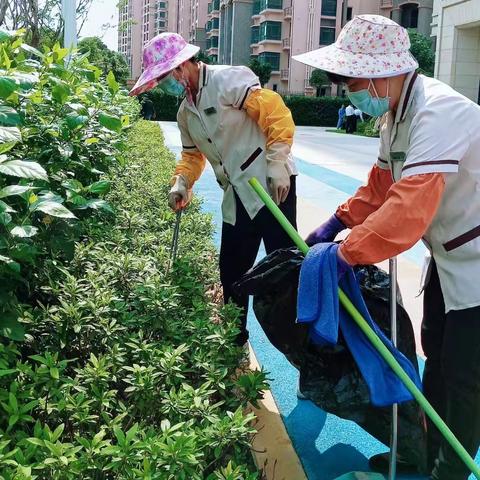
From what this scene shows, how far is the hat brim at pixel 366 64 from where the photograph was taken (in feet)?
7.20

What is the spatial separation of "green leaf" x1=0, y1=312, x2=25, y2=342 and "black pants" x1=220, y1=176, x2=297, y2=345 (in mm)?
1491

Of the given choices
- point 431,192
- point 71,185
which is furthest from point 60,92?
point 431,192

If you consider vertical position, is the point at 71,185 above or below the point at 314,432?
above

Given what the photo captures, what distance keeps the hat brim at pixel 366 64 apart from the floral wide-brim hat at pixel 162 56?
1.02 metres

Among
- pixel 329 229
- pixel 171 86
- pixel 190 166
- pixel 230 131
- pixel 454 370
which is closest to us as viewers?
pixel 454 370

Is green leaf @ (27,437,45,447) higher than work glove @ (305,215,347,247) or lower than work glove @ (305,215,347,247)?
lower

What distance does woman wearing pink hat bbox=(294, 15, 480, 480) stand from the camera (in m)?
2.07

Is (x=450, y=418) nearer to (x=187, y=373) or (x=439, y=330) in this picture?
(x=439, y=330)

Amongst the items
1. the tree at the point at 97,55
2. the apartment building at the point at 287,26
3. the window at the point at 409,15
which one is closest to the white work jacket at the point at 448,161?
the tree at the point at 97,55

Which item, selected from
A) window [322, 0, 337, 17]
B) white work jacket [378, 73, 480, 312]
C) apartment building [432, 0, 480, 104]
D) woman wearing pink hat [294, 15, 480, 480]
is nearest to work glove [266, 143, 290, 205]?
woman wearing pink hat [294, 15, 480, 480]

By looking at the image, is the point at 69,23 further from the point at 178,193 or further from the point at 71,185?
the point at 71,185

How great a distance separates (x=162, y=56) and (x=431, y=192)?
164 centimetres

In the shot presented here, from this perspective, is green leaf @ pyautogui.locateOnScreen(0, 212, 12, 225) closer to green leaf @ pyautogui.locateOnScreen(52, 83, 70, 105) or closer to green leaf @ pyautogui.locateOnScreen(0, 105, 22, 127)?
green leaf @ pyautogui.locateOnScreen(0, 105, 22, 127)

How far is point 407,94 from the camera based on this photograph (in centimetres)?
225
